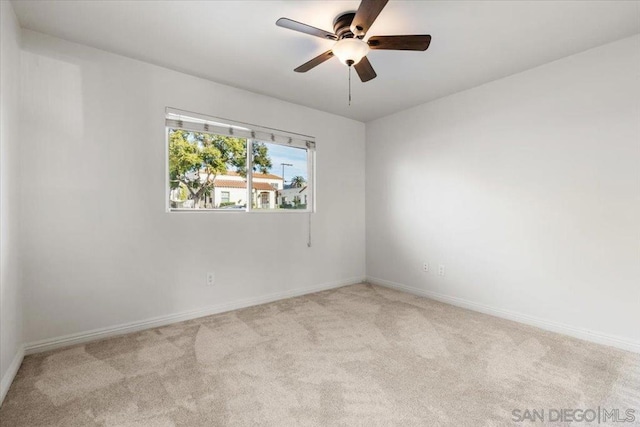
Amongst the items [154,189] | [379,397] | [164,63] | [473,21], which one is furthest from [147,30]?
[379,397]

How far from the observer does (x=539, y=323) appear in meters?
2.72

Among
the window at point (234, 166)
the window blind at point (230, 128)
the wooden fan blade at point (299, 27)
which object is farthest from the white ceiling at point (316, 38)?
the window at point (234, 166)

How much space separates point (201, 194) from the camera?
3092 millimetres

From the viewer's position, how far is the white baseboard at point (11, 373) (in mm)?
1696

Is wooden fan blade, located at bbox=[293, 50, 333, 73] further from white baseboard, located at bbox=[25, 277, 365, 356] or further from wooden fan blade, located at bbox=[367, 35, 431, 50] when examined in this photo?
white baseboard, located at bbox=[25, 277, 365, 356]

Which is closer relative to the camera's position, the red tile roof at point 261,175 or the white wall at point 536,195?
the white wall at point 536,195

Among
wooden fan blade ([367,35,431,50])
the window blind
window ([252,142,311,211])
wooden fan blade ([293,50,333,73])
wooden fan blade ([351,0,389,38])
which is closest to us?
wooden fan blade ([351,0,389,38])

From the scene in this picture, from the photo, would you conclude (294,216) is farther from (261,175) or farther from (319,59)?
(319,59)

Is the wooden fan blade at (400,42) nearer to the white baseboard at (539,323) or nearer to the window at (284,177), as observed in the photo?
the window at (284,177)

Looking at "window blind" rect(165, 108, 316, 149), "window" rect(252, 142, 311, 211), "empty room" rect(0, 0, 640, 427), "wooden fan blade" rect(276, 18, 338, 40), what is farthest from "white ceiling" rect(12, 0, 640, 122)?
"window" rect(252, 142, 311, 211)

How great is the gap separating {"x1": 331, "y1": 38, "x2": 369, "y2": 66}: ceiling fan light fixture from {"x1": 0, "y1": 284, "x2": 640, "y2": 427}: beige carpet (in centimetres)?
210

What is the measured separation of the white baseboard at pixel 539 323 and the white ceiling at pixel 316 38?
234 cm

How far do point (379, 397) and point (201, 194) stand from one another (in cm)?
245

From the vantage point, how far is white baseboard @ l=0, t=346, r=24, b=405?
1.70 metres
